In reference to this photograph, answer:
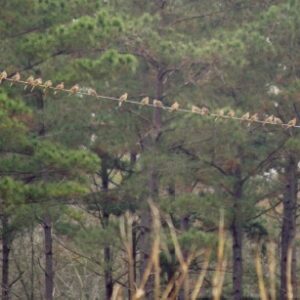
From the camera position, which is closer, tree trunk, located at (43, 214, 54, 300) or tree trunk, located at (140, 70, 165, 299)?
tree trunk, located at (140, 70, 165, 299)

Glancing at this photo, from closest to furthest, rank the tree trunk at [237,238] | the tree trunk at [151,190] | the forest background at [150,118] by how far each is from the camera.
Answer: the forest background at [150,118] < the tree trunk at [151,190] < the tree trunk at [237,238]

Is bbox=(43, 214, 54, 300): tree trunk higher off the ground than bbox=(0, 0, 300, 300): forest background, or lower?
lower

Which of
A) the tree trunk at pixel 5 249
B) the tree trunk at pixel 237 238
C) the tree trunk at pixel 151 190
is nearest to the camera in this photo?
the tree trunk at pixel 151 190

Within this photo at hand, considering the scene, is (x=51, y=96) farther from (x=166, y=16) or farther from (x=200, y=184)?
(x=200, y=184)

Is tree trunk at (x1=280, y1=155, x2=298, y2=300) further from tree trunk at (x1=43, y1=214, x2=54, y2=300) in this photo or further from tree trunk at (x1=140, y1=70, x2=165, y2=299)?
tree trunk at (x1=43, y1=214, x2=54, y2=300)

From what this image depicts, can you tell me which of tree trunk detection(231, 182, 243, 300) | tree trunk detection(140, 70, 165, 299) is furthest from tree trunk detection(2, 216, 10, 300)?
tree trunk detection(231, 182, 243, 300)

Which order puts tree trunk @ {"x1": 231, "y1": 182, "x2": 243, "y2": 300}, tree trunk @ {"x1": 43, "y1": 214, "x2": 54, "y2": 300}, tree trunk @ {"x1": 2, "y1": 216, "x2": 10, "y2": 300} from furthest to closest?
tree trunk @ {"x1": 2, "y1": 216, "x2": 10, "y2": 300}, tree trunk @ {"x1": 231, "y1": 182, "x2": 243, "y2": 300}, tree trunk @ {"x1": 43, "y1": 214, "x2": 54, "y2": 300}

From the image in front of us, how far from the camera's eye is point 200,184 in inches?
860

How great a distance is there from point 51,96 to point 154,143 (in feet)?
8.42

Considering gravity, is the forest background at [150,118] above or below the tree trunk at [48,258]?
above

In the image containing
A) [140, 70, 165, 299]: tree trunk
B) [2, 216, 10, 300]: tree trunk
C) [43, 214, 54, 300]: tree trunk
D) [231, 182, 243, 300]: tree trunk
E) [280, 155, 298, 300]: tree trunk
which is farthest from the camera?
[280, 155, 298, 300]: tree trunk

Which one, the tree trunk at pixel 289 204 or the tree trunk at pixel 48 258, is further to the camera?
the tree trunk at pixel 289 204

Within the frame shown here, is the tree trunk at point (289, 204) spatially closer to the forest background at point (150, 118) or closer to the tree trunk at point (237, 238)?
the forest background at point (150, 118)

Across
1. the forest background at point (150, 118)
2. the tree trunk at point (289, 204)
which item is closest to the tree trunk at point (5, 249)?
the forest background at point (150, 118)
